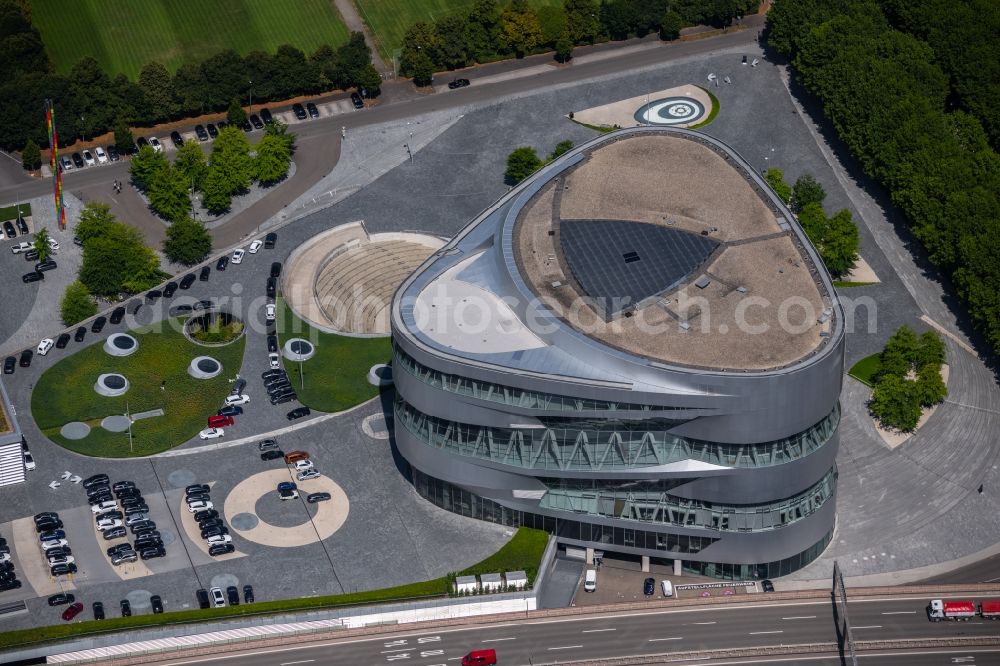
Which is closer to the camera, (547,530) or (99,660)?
(99,660)

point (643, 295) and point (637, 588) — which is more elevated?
point (643, 295)

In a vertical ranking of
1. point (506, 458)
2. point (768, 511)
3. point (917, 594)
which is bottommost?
point (917, 594)

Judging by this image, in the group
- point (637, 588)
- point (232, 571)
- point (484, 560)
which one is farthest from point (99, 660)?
point (637, 588)

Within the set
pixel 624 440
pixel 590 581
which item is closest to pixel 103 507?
pixel 590 581

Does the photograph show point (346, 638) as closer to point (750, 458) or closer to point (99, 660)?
point (99, 660)

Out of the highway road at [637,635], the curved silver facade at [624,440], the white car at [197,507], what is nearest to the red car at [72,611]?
the highway road at [637,635]

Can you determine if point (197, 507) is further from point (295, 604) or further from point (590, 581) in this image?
point (590, 581)

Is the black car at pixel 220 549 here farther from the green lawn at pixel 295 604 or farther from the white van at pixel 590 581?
the white van at pixel 590 581
